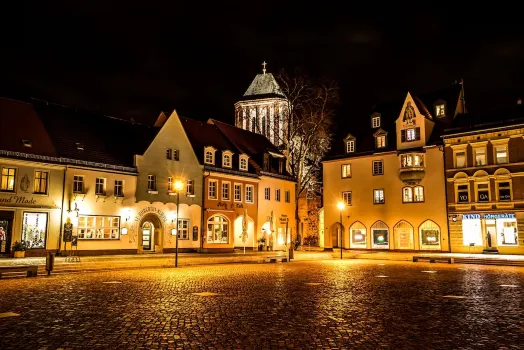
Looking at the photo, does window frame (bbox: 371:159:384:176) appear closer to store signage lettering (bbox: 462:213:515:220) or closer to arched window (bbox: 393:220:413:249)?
arched window (bbox: 393:220:413:249)

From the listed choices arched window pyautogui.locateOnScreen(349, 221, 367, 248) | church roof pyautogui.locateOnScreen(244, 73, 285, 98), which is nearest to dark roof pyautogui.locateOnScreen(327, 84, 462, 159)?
arched window pyautogui.locateOnScreen(349, 221, 367, 248)

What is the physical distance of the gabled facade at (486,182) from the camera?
130 ft

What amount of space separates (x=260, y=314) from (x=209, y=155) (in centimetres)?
3254

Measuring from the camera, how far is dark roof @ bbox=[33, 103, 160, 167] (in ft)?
114

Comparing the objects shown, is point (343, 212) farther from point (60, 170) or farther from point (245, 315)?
point (245, 315)

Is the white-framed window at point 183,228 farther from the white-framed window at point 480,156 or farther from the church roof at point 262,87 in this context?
the church roof at point 262,87

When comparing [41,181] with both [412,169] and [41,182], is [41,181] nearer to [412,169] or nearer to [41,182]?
[41,182]

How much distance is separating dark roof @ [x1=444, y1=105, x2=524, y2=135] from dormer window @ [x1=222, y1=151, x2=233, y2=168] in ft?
64.6

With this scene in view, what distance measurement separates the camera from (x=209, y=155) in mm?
43625

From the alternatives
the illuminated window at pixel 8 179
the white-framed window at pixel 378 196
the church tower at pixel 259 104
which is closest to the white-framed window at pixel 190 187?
the illuminated window at pixel 8 179

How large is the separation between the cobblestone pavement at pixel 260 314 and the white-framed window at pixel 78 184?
48.2 feet

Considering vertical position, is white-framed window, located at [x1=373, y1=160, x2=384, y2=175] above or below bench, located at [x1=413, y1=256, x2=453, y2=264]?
above

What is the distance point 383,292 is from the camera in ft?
53.8

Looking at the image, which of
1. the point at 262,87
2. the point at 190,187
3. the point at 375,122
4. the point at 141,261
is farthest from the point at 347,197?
the point at 262,87
